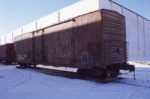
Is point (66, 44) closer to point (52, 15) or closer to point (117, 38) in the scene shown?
point (117, 38)

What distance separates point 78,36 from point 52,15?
24654 millimetres

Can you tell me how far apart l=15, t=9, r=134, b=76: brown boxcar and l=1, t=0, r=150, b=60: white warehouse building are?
40.8 ft

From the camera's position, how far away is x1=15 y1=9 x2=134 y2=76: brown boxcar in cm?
952

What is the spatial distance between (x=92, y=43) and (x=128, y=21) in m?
24.3

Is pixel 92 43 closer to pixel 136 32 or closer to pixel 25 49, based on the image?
pixel 25 49

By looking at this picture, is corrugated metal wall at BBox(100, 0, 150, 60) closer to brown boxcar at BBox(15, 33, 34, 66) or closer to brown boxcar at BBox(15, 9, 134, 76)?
brown boxcar at BBox(15, 33, 34, 66)

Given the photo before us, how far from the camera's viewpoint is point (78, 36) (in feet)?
35.9

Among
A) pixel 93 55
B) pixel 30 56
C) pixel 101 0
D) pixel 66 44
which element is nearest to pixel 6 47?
pixel 30 56

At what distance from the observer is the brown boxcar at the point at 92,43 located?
9523mm

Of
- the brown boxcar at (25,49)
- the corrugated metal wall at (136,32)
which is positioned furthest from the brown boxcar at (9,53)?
the corrugated metal wall at (136,32)

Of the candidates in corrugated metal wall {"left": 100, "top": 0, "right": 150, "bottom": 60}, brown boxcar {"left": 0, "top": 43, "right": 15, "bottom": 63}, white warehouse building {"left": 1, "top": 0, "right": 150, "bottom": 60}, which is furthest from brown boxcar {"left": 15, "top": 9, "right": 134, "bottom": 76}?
corrugated metal wall {"left": 100, "top": 0, "right": 150, "bottom": 60}

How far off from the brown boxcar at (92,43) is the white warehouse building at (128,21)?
40.8 ft

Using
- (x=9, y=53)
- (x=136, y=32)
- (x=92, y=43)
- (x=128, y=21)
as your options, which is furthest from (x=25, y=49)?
(x=136, y=32)

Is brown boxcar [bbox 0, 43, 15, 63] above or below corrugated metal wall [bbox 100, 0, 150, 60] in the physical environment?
below
